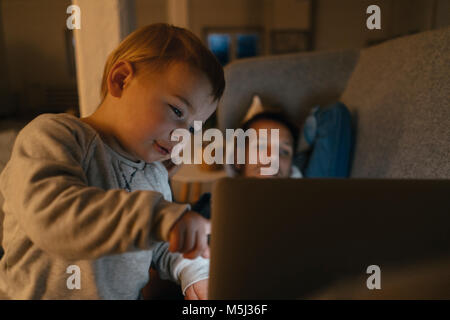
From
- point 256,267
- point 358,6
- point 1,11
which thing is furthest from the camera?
point 1,11

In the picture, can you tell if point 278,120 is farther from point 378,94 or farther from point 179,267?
point 179,267

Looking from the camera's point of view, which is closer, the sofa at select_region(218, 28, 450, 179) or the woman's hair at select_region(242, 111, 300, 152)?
the sofa at select_region(218, 28, 450, 179)

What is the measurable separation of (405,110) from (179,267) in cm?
64

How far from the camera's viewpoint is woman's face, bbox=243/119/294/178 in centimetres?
108

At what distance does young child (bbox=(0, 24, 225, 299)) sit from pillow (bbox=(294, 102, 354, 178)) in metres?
0.63

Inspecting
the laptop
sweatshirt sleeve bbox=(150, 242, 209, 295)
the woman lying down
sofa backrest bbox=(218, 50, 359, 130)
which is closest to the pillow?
the woman lying down

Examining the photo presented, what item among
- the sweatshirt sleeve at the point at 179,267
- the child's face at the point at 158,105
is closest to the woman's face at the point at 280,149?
the sweatshirt sleeve at the point at 179,267

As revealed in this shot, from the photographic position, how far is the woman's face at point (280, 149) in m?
1.08

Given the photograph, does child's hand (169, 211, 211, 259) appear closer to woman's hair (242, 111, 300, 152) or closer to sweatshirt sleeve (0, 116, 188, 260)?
sweatshirt sleeve (0, 116, 188, 260)

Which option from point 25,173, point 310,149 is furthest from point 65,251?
point 310,149

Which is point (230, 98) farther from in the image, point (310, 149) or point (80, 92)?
point (80, 92)

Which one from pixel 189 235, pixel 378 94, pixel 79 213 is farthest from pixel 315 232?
pixel 378 94

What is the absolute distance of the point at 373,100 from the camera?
92 centimetres
